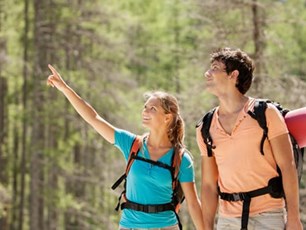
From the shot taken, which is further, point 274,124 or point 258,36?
point 258,36

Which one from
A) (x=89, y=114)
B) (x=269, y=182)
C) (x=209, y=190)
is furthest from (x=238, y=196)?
(x=89, y=114)

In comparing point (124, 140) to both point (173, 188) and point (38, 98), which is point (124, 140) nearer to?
point (173, 188)

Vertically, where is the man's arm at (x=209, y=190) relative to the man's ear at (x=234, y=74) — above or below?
below

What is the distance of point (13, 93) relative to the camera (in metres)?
30.0

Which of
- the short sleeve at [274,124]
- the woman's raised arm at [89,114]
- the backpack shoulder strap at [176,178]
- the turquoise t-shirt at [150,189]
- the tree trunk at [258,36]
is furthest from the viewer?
the tree trunk at [258,36]

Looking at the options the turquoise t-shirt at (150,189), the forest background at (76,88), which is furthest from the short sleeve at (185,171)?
the forest background at (76,88)

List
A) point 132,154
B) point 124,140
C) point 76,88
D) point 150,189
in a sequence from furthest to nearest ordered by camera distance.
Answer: point 76,88 < point 124,140 < point 132,154 < point 150,189

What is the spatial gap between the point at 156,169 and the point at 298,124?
1.25 metres

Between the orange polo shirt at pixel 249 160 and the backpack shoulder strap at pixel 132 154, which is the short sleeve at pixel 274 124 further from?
the backpack shoulder strap at pixel 132 154

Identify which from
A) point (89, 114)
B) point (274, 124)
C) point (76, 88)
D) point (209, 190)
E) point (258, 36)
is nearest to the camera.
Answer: point (274, 124)

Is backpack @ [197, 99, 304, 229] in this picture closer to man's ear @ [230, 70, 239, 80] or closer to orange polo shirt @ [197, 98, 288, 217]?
orange polo shirt @ [197, 98, 288, 217]

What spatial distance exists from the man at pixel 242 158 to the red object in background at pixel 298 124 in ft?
0.40

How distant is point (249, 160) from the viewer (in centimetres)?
477

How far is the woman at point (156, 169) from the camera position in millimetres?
5527
